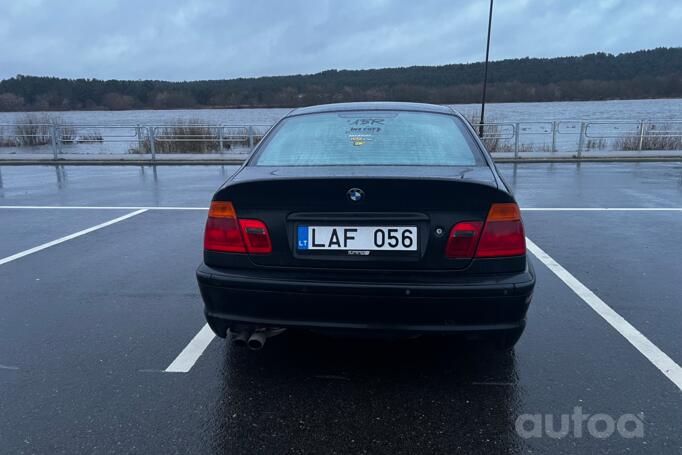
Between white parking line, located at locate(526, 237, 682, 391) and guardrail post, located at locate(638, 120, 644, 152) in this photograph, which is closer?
white parking line, located at locate(526, 237, 682, 391)

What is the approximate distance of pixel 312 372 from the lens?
297 centimetres

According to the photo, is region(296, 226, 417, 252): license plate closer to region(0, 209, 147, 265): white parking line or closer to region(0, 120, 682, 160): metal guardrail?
region(0, 209, 147, 265): white parking line

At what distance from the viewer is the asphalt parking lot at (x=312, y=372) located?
7.87 feet

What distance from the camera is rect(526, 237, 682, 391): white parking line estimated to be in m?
2.94

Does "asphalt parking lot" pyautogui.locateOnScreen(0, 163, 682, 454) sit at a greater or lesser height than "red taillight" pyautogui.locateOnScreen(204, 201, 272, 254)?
lesser

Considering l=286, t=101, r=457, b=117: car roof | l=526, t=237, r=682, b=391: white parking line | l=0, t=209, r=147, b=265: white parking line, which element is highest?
l=286, t=101, r=457, b=117: car roof

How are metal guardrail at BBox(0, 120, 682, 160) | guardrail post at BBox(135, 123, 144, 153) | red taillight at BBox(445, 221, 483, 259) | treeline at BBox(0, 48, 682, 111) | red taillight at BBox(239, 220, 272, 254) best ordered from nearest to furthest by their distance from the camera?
red taillight at BBox(445, 221, 483, 259) → red taillight at BBox(239, 220, 272, 254) → metal guardrail at BBox(0, 120, 682, 160) → guardrail post at BBox(135, 123, 144, 153) → treeline at BBox(0, 48, 682, 111)

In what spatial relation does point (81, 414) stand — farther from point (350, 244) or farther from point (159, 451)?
point (350, 244)

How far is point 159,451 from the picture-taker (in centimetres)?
230

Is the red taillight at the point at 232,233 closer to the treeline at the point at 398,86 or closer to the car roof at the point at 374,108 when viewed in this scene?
the car roof at the point at 374,108

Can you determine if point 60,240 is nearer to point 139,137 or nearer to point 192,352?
point 192,352

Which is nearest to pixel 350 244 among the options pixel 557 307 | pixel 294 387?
pixel 294 387

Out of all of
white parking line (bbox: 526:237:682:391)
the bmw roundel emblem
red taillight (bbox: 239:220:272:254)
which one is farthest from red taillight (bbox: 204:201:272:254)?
white parking line (bbox: 526:237:682:391)

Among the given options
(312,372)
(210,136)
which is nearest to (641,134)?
(210,136)
